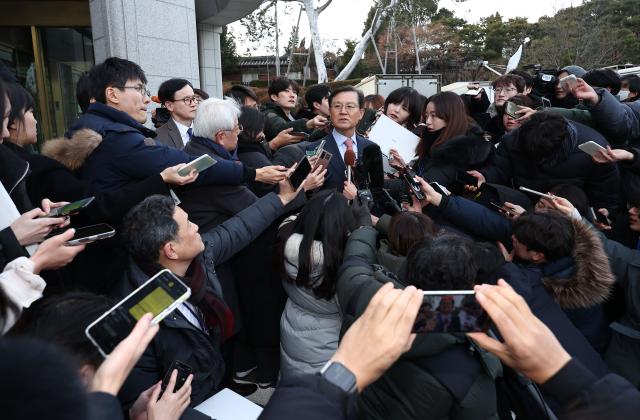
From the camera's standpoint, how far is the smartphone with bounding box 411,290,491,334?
108cm

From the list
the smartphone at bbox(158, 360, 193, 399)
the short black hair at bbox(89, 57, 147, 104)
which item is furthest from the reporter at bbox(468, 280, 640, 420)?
the short black hair at bbox(89, 57, 147, 104)

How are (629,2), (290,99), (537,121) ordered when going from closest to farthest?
(537,121)
(290,99)
(629,2)

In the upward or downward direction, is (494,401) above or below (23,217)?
below

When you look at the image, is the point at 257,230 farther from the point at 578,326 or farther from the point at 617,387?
the point at 617,387

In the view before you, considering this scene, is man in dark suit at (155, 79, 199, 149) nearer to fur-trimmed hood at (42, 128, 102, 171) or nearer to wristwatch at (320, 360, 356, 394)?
fur-trimmed hood at (42, 128, 102, 171)

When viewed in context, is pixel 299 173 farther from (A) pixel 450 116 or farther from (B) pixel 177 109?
(B) pixel 177 109

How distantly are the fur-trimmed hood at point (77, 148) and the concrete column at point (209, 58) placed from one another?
325 inches

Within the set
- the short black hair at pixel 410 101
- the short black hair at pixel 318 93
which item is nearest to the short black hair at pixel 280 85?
the short black hair at pixel 318 93

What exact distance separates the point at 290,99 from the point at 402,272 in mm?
3951

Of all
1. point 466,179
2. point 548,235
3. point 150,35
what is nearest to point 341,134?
point 466,179

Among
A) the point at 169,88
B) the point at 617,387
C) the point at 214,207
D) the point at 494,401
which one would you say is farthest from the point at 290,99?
the point at 617,387

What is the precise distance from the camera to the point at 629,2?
28.9 m

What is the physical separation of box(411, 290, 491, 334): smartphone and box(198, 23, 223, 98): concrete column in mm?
10095

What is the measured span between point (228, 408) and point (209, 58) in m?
9.94
